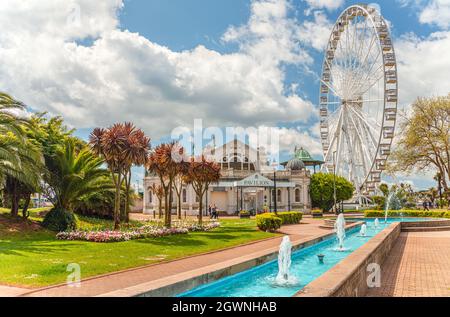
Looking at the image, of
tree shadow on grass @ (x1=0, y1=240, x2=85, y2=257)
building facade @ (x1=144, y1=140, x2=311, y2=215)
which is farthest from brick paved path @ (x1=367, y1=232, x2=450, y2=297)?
building facade @ (x1=144, y1=140, x2=311, y2=215)

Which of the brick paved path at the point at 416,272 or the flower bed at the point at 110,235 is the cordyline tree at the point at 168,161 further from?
the brick paved path at the point at 416,272

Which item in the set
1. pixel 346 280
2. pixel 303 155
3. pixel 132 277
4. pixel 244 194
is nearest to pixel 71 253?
pixel 132 277

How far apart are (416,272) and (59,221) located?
18537 millimetres

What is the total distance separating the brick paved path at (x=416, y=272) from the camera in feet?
30.6

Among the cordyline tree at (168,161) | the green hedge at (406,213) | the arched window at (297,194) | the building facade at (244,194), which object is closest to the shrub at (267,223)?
the cordyline tree at (168,161)

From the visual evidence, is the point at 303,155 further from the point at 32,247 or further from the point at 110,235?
the point at 32,247

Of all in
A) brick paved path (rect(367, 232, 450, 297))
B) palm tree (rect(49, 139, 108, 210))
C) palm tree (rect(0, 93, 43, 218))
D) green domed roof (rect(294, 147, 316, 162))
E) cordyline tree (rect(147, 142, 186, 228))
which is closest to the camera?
brick paved path (rect(367, 232, 450, 297))

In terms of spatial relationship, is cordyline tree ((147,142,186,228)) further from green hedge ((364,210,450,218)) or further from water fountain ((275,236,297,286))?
green hedge ((364,210,450,218))

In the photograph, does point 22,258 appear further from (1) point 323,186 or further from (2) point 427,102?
(1) point 323,186

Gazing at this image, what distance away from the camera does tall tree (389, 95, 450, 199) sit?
37688 millimetres

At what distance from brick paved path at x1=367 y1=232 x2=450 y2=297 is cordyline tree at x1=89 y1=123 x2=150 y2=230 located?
14.9m

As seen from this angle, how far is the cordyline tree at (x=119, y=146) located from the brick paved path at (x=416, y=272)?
14.9m
